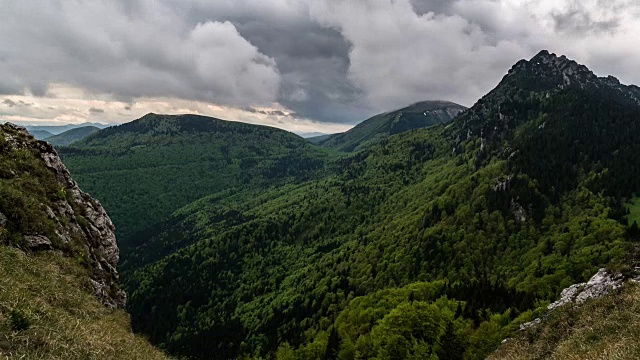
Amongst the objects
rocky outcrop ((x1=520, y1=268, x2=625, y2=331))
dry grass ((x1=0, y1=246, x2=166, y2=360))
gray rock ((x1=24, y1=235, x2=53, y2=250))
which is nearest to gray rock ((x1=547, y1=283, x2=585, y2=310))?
rocky outcrop ((x1=520, y1=268, x2=625, y2=331))

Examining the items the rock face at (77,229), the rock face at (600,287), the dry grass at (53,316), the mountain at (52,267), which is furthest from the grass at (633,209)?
the dry grass at (53,316)

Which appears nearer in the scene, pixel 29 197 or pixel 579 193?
pixel 29 197

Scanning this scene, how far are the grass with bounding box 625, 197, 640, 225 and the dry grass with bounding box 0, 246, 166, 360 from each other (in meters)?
183

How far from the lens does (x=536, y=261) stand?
140000 millimetres

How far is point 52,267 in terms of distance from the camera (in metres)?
29.3

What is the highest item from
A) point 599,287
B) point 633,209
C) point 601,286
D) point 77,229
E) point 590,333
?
point 633,209

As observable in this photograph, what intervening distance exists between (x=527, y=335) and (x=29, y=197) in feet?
181

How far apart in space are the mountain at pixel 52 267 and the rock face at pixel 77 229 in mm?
117

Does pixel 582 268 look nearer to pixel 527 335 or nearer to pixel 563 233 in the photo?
pixel 563 233

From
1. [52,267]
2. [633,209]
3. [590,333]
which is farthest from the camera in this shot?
[633,209]

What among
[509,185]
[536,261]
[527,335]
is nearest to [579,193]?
[509,185]

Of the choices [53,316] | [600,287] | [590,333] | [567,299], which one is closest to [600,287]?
[600,287]

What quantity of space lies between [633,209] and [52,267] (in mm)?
203762

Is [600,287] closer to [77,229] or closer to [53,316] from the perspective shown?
[53,316]
